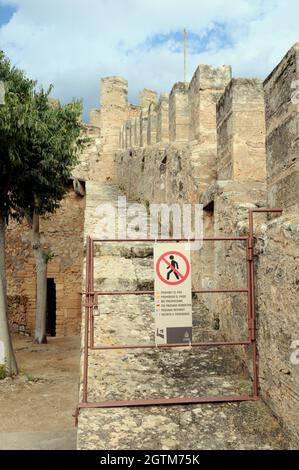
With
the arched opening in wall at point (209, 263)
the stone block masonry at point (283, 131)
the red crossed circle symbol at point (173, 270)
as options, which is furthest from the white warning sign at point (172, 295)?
the arched opening in wall at point (209, 263)

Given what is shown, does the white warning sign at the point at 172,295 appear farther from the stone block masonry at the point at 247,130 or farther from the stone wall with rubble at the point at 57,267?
the stone wall with rubble at the point at 57,267

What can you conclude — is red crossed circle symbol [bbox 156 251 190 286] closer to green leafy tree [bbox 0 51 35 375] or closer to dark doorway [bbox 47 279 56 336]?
green leafy tree [bbox 0 51 35 375]

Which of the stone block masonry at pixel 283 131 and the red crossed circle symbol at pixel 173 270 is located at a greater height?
the stone block masonry at pixel 283 131

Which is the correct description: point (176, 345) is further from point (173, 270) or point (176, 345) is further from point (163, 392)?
point (173, 270)

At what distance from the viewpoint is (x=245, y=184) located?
19.4 ft

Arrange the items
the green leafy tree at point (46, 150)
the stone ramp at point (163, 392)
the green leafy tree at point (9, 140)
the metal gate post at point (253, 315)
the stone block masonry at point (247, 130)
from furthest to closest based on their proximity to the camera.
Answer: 1. the green leafy tree at point (46, 150)
2. the green leafy tree at point (9, 140)
3. the stone block masonry at point (247, 130)
4. the metal gate post at point (253, 315)
5. the stone ramp at point (163, 392)

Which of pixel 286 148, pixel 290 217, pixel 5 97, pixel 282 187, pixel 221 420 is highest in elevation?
pixel 5 97

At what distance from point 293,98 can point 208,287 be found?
2.92m

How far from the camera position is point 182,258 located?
4.22 meters

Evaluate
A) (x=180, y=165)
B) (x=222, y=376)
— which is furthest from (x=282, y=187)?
(x=180, y=165)

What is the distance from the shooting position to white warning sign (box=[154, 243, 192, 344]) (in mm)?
4148

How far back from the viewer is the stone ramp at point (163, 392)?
11.4 ft

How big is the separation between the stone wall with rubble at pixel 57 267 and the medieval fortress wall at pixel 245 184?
26.9ft

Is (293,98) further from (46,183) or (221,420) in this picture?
(46,183)
